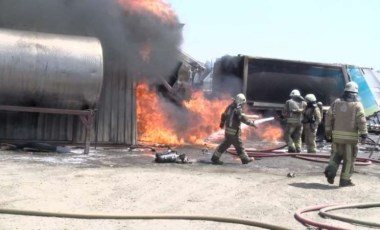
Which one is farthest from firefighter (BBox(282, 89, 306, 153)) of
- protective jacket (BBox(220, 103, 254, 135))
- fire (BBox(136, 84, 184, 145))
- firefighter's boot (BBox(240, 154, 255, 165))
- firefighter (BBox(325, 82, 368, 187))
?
firefighter (BBox(325, 82, 368, 187))

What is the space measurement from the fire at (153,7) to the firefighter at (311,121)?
4176mm

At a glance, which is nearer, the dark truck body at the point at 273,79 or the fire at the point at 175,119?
the fire at the point at 175,119

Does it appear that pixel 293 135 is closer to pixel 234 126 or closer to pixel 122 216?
pixel 234 126

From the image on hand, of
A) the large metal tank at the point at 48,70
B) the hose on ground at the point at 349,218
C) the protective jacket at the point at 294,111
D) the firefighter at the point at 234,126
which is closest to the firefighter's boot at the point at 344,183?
the hose on ground at the point at 349,218

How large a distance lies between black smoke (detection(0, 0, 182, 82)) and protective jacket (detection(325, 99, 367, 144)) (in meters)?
5.77

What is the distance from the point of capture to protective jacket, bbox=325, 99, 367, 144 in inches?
323

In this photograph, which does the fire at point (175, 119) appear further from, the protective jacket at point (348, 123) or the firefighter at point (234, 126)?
the protective jacket at point (348, 123)

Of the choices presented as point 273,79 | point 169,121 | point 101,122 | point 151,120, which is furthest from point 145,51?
point 273,79

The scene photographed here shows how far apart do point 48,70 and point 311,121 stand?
6.79m

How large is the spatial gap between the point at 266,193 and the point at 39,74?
5.62m

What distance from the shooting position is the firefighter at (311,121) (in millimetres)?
13516

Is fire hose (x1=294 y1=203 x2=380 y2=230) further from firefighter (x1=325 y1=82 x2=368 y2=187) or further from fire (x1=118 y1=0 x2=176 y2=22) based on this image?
fire (x1=118 y1=0 x2=176 y2=22)

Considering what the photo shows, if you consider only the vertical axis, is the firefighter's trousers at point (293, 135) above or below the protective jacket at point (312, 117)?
below

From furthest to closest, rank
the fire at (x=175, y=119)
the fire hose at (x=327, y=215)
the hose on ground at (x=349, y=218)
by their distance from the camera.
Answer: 1. the fire at (x=175, y=119)
2. the hose on ground at (x=349, y=218)
3. the fire hose at (x=327, y=215)
